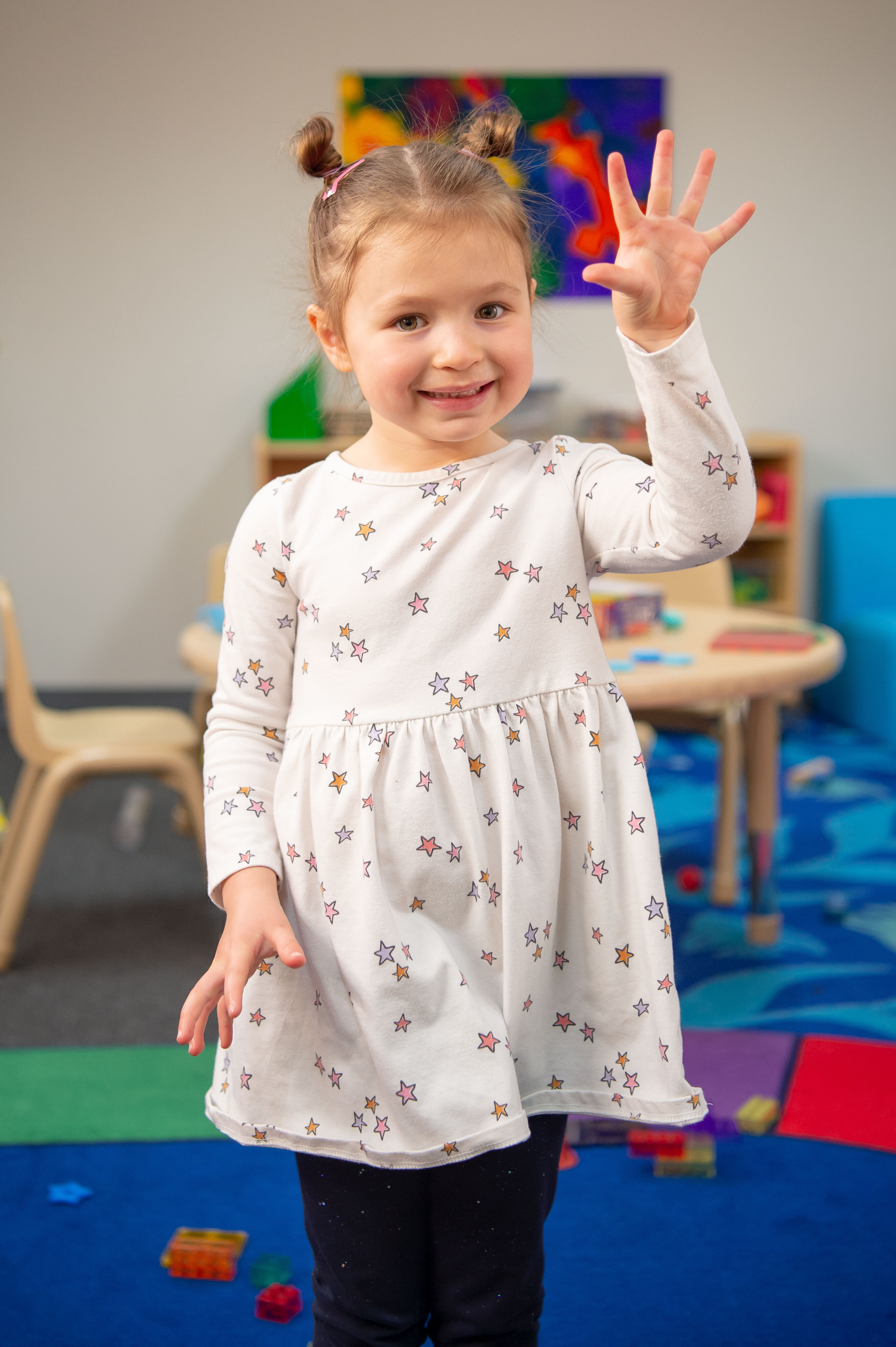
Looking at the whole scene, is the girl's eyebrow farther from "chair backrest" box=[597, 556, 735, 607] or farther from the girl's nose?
"chair backrest" box=[597, 556, 735, 607]

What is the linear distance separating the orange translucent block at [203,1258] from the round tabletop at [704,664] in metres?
0.73

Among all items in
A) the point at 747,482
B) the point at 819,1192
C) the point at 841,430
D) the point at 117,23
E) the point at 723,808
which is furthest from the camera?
the point at 841,430

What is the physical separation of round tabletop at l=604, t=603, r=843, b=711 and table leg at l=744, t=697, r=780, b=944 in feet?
0.39

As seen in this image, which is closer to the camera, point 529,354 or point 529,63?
point 529,354

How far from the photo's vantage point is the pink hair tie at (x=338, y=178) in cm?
83

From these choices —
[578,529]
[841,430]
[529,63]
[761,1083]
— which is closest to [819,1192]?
[761,1083]

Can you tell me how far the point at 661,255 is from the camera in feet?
2.30

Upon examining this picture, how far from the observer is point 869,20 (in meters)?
4.41

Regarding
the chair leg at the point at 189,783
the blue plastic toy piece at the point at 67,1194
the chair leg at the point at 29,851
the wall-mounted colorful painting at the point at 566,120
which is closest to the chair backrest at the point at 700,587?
the chair leg at the point at 189,783

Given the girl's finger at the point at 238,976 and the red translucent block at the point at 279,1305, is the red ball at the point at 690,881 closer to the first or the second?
the red translucent block at the point at 279,1305

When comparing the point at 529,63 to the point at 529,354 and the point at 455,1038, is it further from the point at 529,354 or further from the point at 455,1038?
the point at 455,1038

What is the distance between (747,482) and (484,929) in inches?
13.4

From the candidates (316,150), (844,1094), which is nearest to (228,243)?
(844,1094)

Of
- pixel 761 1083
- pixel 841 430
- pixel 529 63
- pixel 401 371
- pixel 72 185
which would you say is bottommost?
pixel 761 1083
